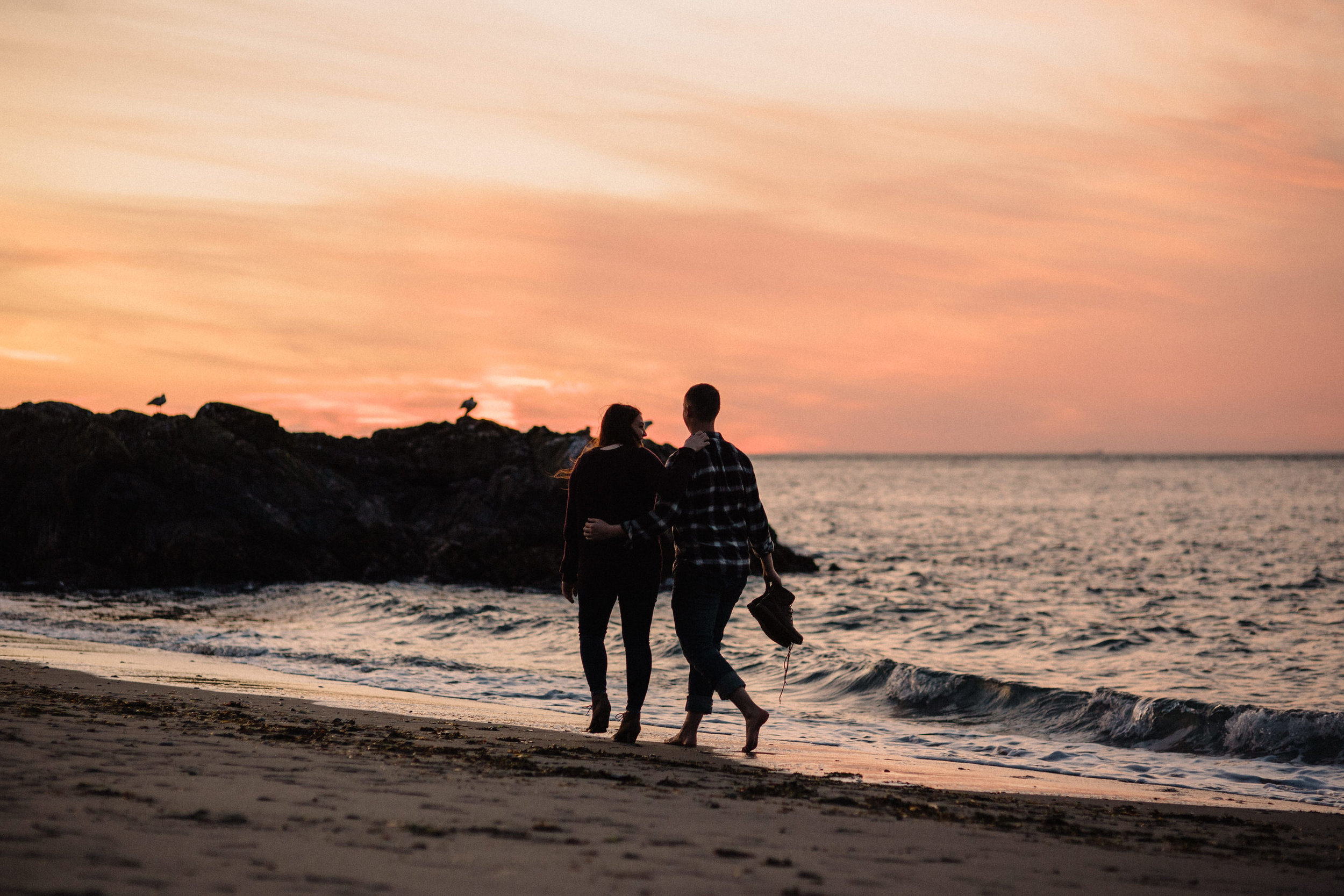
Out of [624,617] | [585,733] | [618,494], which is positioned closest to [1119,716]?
[585,733]

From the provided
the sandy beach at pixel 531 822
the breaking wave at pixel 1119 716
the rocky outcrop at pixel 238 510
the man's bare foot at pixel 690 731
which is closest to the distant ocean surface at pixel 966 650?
the breaking wave at pixel 1119 716

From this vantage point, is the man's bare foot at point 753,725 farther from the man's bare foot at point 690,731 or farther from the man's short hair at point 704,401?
the man's short hair at point 704,401

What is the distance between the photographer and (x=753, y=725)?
6.30m

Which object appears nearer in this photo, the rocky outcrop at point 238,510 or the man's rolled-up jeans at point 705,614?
the man's rolled-up jeans at point 705,614

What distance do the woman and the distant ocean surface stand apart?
1895mm

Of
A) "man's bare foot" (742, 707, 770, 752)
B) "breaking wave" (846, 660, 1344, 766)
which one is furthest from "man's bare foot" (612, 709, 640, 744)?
"breaking wave" (846, 660, 1344, 766)

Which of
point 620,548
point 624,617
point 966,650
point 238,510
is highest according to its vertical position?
point 620,548

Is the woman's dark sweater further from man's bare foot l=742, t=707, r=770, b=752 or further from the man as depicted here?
man's bare foot l=742, t=707, r=770, b=752

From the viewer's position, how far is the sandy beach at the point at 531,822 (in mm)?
3020

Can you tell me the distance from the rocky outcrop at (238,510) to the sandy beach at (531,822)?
13.5 metres

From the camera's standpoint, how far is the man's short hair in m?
6.18

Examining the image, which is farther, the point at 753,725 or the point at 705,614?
the point at 753,725

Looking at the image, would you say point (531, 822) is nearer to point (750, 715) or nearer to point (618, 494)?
point (618, 494)

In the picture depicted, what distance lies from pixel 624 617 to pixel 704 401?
1388 millimetres
